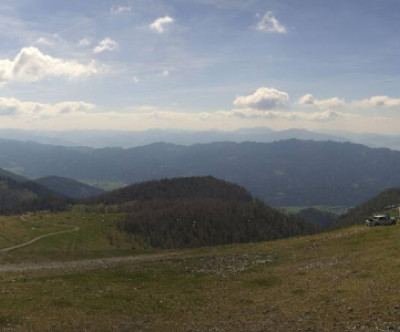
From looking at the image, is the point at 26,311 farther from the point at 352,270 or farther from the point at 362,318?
the point at 352,270

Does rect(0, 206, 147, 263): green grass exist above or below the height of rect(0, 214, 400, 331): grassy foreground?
below

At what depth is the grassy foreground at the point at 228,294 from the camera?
30.8 metres

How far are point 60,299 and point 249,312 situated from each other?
62.2ft

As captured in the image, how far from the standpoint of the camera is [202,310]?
35562mm

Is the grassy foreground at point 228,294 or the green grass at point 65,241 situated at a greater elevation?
the grassy foreground at point 228,294

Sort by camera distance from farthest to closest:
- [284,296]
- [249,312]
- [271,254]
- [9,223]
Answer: [9,223], [271,254], [284,296], [249,312]

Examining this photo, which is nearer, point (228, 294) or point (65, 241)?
point (228, 294)


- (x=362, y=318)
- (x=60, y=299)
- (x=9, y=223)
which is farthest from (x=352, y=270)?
(x=9, y=223)

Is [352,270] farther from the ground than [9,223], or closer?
farther from the ground

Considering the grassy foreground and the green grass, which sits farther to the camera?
the green grass

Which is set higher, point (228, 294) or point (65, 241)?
point (228, 294)

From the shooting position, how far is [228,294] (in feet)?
135

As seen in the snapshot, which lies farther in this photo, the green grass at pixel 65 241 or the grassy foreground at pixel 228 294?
the green grass at pixel 65 241

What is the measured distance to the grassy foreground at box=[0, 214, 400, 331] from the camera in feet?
101
